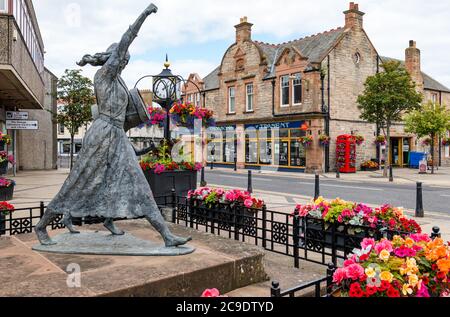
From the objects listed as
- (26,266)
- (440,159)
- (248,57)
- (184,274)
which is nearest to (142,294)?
(184,274)

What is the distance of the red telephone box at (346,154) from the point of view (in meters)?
27.4

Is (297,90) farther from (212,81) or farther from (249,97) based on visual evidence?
(212,81)

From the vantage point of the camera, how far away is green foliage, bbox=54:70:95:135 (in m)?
25.9

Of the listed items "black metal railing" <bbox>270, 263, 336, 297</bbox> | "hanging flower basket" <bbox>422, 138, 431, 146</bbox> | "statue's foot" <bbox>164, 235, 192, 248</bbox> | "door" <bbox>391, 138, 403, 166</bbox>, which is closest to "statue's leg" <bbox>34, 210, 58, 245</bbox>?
"statue's foot" <bbox>164, 235, 192, 248</bbox>

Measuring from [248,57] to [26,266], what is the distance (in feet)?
102

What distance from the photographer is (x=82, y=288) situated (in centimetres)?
350

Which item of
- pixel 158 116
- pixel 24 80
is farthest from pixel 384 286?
pixel 24 80

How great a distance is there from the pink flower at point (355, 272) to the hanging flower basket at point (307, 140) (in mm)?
24906

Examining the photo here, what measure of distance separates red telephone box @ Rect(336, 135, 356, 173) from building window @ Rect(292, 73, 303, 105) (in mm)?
3964

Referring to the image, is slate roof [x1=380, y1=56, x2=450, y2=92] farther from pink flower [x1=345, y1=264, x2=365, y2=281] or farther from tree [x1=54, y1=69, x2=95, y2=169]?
pink flower [x1=345, y1=264, x2=365, y2=281]

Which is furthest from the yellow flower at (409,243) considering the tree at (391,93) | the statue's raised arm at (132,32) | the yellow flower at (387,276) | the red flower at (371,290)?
the tree at (391,93)

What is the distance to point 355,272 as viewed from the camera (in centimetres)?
304

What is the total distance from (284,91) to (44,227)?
2708 cm

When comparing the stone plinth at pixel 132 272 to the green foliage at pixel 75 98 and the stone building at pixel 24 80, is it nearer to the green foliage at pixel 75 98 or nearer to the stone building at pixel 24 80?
the stone building at pixel 24 80
